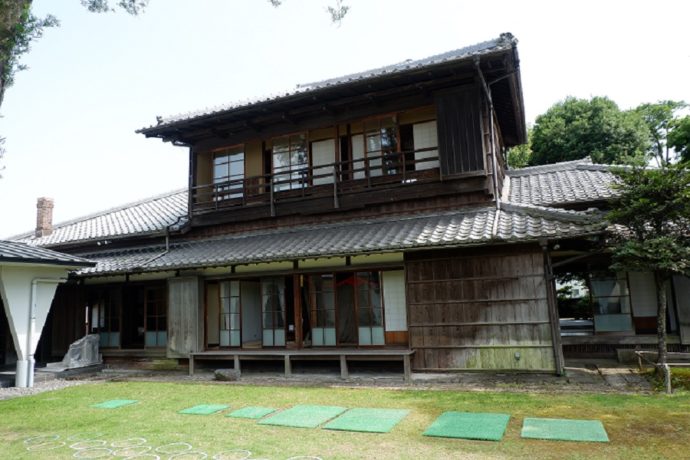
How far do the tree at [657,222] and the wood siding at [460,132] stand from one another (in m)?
2.91

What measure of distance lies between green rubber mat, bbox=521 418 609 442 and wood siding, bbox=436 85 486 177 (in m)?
5.65

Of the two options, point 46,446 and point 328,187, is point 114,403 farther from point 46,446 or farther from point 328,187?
point 328,187

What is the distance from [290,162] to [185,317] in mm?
4750

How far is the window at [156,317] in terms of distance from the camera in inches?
489

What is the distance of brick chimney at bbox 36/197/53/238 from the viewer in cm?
1609

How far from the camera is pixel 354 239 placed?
9.73m

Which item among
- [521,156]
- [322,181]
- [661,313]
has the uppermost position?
[521,156]

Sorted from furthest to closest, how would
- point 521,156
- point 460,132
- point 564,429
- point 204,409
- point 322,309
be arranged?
point 521,156, point 322,309, point 460,132, point 204,409, point 564,429

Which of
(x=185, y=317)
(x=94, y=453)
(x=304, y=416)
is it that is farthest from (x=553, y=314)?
(x=185, y=317)

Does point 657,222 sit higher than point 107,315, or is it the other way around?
point 657,222

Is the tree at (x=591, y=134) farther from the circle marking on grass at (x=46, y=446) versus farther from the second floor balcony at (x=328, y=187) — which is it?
the circle marking on grass at (x=46, y=446)

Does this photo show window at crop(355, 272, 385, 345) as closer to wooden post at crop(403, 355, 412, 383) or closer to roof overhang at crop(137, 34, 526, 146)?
wooden post at crop(403, 355, 412, 383)

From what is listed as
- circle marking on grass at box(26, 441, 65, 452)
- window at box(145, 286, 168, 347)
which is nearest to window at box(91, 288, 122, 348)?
window at box(145, 286, 168, 347)

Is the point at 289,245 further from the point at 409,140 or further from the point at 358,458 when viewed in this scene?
the point at 358,458
